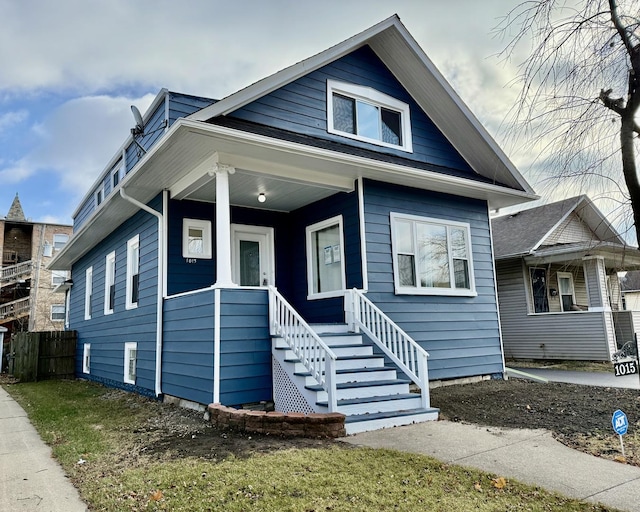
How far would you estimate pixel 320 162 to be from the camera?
285 inches

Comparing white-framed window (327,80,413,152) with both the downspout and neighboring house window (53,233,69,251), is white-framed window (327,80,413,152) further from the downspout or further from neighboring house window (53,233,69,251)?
neighboring house window (53,233,69,251)

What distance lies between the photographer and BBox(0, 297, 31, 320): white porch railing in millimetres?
28047

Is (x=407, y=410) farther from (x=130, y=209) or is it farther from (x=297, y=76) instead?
(x=130, y=209)

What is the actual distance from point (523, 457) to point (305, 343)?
8.64 ft

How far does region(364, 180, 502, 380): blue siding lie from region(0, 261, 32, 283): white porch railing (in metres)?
28.1

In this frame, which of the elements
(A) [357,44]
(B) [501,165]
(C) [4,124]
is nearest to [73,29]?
(A) [357,44]

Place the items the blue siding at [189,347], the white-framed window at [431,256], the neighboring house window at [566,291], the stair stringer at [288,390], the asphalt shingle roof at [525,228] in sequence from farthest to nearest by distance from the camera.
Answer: the neighboring house window at [566,291], the asphalt shingle roof at [525,228], the white-framed window at [431,256], the blue siding at [189,347], the stair stringer at [288,390]

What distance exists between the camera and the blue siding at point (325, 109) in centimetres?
775

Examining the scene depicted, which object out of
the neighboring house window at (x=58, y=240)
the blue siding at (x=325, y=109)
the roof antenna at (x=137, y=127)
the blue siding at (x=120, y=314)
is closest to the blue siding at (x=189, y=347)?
the blue siding at (x=120, y=314)

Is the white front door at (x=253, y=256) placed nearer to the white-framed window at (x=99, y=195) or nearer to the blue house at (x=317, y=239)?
the blue house at (x=317, y=239)

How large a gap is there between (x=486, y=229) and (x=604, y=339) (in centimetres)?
500

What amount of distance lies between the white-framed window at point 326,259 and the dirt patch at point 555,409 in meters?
2.42

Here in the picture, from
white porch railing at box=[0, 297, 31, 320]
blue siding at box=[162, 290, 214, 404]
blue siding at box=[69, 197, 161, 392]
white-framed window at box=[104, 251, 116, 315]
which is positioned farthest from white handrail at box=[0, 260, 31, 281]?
blue siding at box=[162, 290, 214, 404]

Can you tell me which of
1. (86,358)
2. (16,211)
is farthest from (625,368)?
(16,211)
